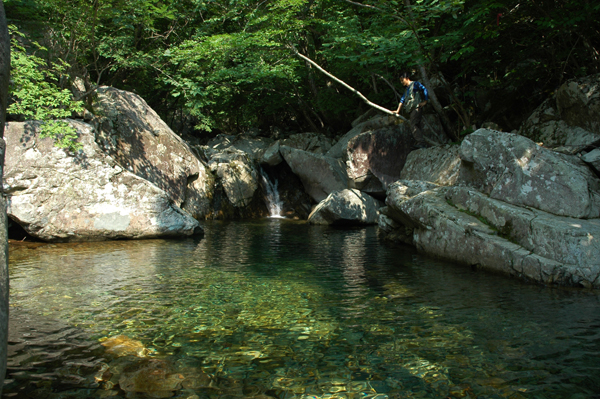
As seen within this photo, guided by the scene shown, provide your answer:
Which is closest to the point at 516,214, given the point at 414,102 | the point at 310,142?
the point at 414,102

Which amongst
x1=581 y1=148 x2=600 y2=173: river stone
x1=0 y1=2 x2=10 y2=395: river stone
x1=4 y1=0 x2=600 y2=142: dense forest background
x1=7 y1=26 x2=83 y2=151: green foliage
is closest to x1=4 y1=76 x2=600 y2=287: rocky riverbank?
x1=581 y1=148 x2=600 y2=173: river stone

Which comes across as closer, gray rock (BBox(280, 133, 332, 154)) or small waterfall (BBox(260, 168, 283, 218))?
small waterfall (BBox(260, 168, 283, 218))

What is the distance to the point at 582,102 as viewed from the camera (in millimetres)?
10531

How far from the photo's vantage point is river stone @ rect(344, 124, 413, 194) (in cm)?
1569

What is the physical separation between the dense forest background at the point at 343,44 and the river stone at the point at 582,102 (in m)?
1.23

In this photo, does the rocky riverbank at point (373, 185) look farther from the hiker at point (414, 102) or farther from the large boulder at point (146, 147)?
the hiker at point (414, 102)

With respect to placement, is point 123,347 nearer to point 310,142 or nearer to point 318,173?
point 318,173

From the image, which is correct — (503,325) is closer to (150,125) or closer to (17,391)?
(17,391)

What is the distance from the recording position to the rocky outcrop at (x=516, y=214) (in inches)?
248

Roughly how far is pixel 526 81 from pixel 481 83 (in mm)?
1349

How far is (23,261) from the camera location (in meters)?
7.81

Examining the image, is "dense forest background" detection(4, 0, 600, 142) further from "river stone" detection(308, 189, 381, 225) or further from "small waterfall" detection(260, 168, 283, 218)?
"river stone" detection(308, 189, 381, 225)

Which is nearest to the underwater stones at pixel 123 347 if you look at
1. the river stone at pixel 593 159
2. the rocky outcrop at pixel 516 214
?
the rocky outcrop at pixel 516 214

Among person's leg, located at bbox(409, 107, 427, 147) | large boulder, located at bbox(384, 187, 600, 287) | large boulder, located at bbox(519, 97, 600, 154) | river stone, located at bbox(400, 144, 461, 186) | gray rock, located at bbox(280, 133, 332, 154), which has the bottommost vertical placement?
large boulder, located at bbox(384, 187, 600, 287)
